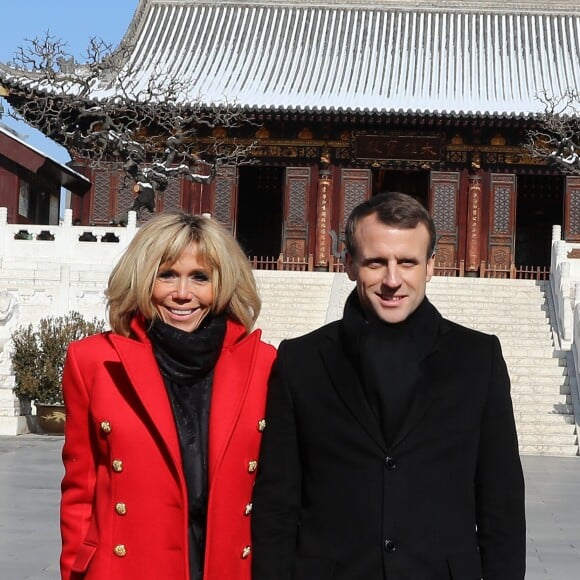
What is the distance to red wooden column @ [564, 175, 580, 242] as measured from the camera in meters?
21.1

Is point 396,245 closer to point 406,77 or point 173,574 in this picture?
point 173,574

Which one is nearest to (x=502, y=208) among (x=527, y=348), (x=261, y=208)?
(x=261, y=208)

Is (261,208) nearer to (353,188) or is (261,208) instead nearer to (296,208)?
(296,208)

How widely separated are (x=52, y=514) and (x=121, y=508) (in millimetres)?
4578

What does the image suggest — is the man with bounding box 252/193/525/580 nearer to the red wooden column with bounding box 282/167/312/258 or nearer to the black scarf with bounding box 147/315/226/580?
the black scarf with bounding box 147/315/226/580

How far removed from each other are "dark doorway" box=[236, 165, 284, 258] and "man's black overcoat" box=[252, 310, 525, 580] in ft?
74.2

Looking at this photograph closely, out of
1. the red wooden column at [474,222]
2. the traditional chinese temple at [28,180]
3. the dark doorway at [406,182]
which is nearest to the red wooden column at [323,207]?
the red wooden column at [474,222]

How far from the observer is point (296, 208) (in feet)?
A: 70.3

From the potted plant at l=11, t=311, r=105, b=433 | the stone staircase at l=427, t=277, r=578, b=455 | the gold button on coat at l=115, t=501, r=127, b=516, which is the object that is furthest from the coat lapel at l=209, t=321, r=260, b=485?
the potted plant at l=11, t=311, r=105, b=433

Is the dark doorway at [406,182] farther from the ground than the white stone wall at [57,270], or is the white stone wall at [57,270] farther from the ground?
the dark doorway at [406,182]

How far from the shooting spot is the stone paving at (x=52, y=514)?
5.84 metres

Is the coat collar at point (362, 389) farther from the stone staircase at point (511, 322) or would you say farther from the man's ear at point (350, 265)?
the stone staircase at point (511, 322)

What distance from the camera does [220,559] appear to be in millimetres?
2859

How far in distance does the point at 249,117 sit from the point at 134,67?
129 inches
